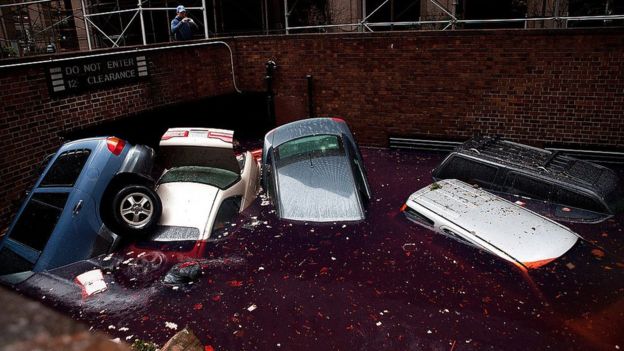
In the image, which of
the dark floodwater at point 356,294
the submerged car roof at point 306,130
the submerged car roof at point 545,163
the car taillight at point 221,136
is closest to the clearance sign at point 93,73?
the car taillight at point 221,136

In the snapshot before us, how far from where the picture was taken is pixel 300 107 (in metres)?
12.1

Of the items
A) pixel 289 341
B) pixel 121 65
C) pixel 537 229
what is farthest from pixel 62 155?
pixel 537 229

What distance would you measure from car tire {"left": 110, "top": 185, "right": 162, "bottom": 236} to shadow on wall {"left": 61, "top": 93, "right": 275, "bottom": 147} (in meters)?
3.00

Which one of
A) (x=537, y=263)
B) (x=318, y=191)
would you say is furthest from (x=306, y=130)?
(x=537, y=263)

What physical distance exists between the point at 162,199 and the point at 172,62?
15.7 ft

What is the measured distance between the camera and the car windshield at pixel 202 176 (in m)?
7.16

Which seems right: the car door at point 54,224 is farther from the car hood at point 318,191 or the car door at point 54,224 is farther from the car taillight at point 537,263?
the car taillight at point 537,263

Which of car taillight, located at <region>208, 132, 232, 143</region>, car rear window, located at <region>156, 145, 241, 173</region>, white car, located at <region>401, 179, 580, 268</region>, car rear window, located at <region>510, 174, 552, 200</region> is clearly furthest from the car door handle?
car rear window, located at <region>510, 174, 552, 200</region>

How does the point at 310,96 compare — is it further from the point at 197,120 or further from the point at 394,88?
the point at 197,120

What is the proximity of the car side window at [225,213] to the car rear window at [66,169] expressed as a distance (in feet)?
6.68

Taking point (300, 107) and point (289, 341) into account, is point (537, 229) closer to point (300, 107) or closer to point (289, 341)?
point (289, 341)

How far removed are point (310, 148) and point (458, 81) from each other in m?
4.47

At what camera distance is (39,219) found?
6.09 m

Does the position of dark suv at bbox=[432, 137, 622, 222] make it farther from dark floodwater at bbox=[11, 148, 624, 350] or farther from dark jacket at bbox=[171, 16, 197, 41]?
dark jacket at bbox=[171, 16, 197, 41]
